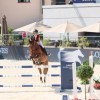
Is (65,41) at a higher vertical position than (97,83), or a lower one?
lower

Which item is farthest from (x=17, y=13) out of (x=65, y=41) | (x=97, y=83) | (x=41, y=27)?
(x=97, y=83)

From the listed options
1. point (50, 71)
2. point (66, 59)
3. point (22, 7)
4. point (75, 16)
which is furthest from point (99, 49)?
point (22, 7)

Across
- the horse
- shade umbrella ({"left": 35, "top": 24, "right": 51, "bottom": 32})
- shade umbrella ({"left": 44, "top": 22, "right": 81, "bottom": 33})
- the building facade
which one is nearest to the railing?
shade umbrella ({"left": 44, "top": 22, "right": 81, "bottom": 33})

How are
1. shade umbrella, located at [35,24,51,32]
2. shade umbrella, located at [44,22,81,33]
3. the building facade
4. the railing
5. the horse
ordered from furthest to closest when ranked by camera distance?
the building facade
shade umbrella, located at [35,24,51,32]
shade umbrella, located at [44,22,81,33]
the railing
the horse

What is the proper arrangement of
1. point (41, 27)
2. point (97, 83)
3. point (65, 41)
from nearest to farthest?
point (97, 83) < point (65, 41) < point (41, 27)

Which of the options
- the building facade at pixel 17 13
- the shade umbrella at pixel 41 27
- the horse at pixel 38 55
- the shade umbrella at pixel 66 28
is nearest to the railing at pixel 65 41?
the shade umbrella at pixel 66 28

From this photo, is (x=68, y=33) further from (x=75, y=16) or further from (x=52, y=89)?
(x=52, y=89)

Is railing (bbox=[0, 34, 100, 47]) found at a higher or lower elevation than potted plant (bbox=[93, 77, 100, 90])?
lower

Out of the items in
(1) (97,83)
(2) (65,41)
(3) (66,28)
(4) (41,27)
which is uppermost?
(3) (66,28)

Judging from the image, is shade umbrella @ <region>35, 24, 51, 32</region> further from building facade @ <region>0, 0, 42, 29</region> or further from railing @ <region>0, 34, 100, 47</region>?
building facade @ <region>0, 0, 42, 29</region>

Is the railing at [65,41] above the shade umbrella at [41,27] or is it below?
below

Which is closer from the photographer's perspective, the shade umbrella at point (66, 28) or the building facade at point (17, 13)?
the shade umbrella at point (66, 28)

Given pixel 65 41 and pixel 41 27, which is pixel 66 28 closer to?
pixel 65 41

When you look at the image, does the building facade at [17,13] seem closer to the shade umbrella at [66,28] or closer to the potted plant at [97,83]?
the shade umbrella at [66,28]
